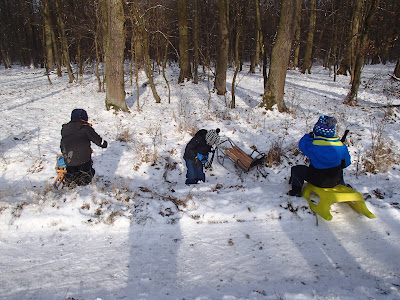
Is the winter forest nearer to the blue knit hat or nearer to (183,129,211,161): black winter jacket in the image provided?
(183,129,211,161): black winter jacket

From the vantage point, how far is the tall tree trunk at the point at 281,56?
8.71m

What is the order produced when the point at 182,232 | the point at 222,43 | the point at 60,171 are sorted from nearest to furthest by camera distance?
the point at 182,232 < the point at 60,171 < the point at 222,43

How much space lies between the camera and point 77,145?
464cm

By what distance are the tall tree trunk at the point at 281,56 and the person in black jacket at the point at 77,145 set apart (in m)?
6.99

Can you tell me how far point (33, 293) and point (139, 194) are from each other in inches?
87.8

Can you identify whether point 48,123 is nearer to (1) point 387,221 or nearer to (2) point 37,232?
(2) point 37,232

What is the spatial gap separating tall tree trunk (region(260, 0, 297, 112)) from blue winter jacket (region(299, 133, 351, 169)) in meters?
5.75

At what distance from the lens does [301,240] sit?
364cm

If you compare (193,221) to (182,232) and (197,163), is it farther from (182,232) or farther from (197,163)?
(197,163)

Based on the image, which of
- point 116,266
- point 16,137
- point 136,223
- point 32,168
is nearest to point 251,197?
point 136,223

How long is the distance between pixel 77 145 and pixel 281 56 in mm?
7811

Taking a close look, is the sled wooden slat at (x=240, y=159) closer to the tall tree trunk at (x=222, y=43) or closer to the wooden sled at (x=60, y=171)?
the wooden sled at (x=60, y=171)

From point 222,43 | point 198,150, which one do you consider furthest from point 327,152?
point 222,43

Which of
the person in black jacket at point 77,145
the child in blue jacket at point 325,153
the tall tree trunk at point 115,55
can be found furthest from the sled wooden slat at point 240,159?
Answer: the tall tree trunk at point 115,55
